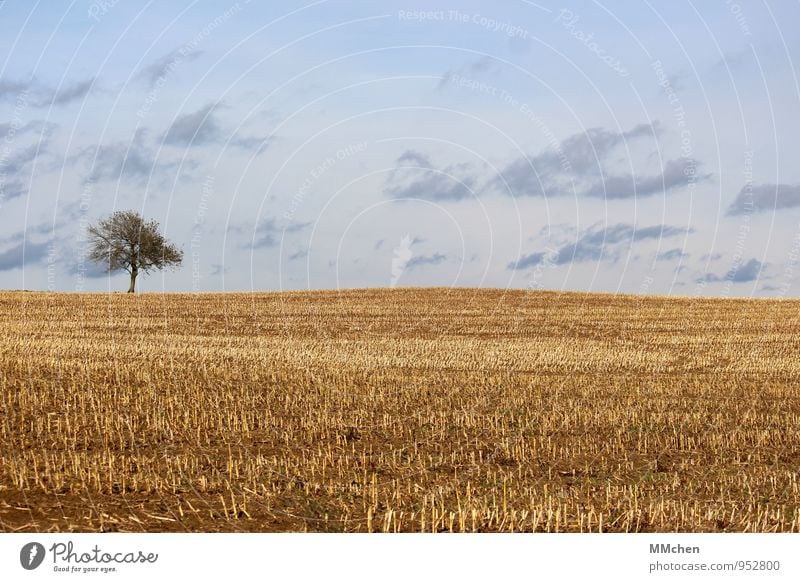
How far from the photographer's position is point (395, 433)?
69.9 ft

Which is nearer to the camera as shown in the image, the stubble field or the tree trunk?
the stubble field

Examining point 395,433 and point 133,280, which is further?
point 133,280

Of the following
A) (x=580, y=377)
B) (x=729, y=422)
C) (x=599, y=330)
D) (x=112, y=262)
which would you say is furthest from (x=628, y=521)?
(x=112, y=262)

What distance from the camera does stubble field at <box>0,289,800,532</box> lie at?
1398cm

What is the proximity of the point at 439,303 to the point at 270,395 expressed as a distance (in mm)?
45288

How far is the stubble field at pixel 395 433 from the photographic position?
14.0 meters

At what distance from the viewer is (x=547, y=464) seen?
18.1m

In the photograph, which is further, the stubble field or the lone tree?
the lone tree

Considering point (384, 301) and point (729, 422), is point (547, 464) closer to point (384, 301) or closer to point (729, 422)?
point (729, 422)

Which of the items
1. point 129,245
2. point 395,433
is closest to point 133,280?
point 129,245

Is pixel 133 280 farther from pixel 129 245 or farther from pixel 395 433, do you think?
pixel 395 433

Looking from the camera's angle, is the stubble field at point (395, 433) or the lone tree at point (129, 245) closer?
the stubble field at point (395, 433)

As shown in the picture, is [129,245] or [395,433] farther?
[129,245]

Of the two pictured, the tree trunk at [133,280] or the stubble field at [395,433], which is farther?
the tree trunk at [133,280]
